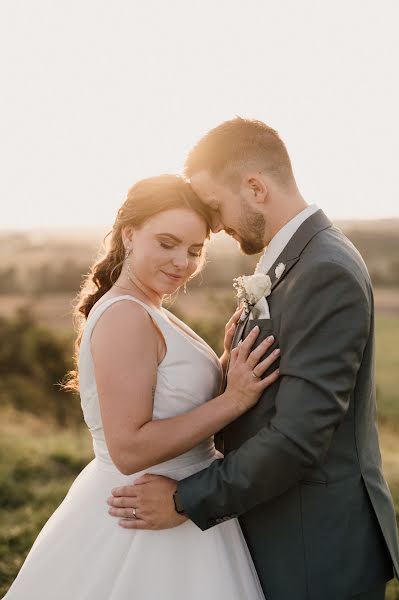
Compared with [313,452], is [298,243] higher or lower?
higher

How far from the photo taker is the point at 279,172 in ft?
10.3

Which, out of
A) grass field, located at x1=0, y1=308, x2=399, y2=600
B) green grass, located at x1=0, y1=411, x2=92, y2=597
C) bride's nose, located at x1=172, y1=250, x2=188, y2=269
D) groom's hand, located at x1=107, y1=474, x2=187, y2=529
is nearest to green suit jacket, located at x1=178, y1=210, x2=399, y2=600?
groom's hand, located at x1=107, y1=474, x2=187, y2=529

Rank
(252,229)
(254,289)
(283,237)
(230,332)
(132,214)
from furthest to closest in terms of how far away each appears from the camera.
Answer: (230,332), (132,214), (252,229), (283,237), (254,289)

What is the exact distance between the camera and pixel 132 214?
330 centimetres

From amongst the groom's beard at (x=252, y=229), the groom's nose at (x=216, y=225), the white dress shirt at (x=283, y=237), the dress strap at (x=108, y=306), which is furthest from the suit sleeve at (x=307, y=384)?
the groom's nose at (x=216, y=225)

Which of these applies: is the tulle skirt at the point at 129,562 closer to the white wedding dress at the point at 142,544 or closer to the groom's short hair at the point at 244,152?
the white wedding dress at the point at 142,544

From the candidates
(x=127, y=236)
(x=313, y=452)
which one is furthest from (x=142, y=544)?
(x=127, y=236)

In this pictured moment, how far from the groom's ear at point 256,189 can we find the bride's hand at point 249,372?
0.62 meters

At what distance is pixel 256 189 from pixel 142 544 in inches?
64.0

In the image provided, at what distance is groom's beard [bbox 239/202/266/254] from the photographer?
3.16 m

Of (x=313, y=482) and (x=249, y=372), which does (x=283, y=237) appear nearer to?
(x=249, y=372)

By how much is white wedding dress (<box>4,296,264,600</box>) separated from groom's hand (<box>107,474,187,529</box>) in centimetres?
7

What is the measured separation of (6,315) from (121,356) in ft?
59.8

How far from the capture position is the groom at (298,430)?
8.72 feet
